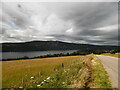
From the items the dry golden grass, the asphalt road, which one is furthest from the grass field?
the asphalt road

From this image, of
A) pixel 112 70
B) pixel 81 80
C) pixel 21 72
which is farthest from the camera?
pixel 21 72

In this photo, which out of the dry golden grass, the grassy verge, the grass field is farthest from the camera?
the dry golden grass

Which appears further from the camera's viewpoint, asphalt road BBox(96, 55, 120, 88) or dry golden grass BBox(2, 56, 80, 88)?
dry golden grass BBox(2, 56, 80, 88)

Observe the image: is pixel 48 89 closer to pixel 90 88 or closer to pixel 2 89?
pixel 90 88

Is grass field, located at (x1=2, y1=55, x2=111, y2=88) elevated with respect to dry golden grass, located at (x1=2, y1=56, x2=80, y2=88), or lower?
elevated

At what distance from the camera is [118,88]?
600 cm

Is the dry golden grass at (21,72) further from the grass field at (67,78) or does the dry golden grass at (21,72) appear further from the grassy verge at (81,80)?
the grassy verge at (81,80)

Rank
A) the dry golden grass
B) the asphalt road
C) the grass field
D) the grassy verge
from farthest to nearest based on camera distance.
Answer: the dry golden grass, the grass field, the asphalt road, the grassy verge

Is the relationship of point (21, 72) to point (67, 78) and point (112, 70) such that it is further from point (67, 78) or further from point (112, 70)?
point (112, 70)

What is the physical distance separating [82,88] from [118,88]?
8.22 feet

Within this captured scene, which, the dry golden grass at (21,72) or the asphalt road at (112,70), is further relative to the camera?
the dry golden grass at (21,72)

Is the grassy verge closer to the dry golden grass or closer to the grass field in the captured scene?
the grass field

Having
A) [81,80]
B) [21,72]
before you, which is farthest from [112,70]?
[21,72]

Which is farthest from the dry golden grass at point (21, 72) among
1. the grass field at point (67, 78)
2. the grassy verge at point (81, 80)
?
the grassy verge at point (81, 80)
